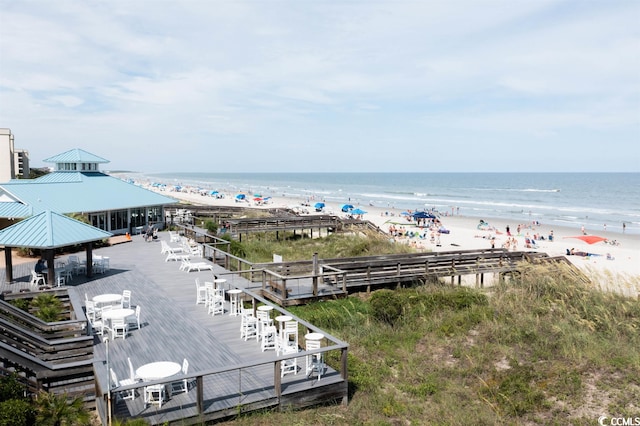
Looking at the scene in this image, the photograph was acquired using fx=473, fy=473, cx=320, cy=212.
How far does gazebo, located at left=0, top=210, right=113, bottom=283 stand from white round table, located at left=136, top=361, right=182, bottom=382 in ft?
30.6

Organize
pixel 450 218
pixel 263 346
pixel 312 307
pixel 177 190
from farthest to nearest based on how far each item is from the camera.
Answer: pixel 177 190
pixel 450 218
pixel 312 307
pixel 263 346

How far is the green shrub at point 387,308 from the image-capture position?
14156 millimetres

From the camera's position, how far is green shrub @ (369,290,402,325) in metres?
14.2

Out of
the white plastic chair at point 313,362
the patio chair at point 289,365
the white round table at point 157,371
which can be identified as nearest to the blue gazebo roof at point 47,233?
the white round table at point 157,371

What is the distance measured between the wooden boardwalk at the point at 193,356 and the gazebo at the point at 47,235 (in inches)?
52.6

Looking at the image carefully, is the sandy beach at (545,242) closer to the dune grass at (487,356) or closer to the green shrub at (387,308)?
the dune grass at (487,356)

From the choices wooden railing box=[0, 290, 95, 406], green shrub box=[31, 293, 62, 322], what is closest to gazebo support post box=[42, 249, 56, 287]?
green shrub box=[31, 293, 62, 322]

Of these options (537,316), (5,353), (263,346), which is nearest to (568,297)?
(537,316)

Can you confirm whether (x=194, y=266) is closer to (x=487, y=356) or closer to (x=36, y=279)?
(x=36, y=279)

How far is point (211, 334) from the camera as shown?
11852mm

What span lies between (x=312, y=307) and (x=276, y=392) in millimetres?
7247

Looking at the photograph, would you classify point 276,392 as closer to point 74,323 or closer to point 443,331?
point 74,323

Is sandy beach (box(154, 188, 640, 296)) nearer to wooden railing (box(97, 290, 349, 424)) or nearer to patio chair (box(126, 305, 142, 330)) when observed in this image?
wooden railing (box(97, 290, 349, 424))

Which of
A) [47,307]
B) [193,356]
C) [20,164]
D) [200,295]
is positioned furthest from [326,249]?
[20,164]
